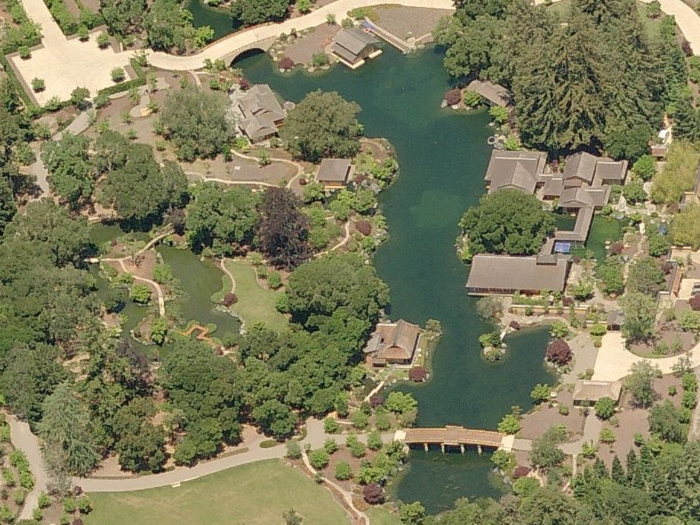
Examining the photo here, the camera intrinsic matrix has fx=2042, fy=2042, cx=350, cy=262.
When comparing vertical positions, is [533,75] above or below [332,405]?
above

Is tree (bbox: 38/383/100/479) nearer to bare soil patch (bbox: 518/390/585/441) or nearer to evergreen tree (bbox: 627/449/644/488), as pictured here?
bare soil patch (bbox: 518/390/585/441)

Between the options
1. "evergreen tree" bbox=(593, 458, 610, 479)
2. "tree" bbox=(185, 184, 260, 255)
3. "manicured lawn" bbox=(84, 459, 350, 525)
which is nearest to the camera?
"evergreen tree" bbox=(593, 458, 610, 479)

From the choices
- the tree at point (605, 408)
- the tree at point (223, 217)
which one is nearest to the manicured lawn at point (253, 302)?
the tree at point (223, 217)

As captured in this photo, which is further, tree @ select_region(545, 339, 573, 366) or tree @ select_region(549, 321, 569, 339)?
tree @ select_region(549, 321, 569, 339)

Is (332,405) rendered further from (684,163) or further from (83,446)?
(684,163)

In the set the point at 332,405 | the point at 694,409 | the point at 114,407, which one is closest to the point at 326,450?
the point at 332,405

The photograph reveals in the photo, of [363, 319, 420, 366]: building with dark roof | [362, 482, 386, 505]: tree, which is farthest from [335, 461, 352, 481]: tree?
[363, 319, 420, 366]: building with dark roof
